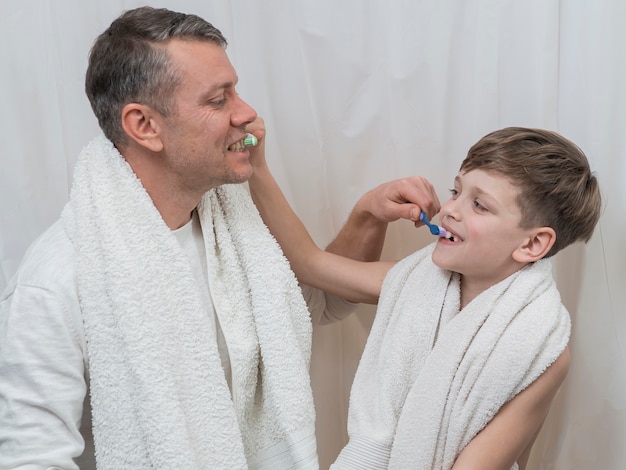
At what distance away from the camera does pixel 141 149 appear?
4.32 ft

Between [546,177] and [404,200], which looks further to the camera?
[404,200]

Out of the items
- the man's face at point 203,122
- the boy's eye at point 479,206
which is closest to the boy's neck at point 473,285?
the boy's eye at point 479,206

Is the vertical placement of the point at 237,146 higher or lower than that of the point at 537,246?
higher

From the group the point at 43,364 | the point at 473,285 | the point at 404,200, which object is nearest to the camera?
the point at 43,364

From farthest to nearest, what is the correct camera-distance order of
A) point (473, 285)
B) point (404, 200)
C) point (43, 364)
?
point (404, 200) < point (473, 285) < point (43, 364)

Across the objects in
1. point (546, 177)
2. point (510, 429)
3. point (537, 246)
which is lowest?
point (510, 429)

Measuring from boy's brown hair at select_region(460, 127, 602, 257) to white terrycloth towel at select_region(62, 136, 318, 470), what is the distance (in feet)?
1.31

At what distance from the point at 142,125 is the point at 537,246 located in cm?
63

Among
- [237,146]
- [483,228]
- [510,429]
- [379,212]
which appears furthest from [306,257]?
[510,429]

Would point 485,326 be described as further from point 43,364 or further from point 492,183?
point 43,364

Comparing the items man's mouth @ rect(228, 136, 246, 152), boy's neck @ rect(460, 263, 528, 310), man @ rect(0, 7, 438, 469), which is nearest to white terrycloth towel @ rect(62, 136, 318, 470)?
man @ rect(0, 7, 438, 469)

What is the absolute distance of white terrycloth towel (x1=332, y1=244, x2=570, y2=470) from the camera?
48.3 inches

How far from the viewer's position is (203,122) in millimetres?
1294

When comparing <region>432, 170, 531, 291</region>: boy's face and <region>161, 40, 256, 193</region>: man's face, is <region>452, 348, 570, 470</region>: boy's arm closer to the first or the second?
<region>432, 170, 531, 291</region>: boy's face
